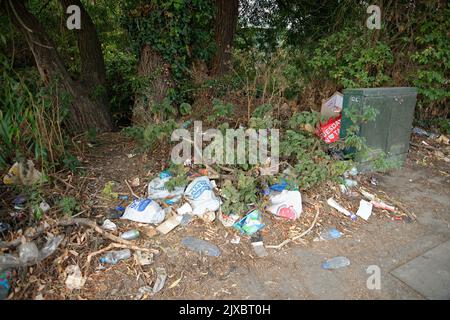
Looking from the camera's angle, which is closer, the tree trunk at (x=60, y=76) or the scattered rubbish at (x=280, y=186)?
the scattered rubbish at (x=280, y=186)

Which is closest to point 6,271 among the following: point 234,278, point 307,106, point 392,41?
point 234,278

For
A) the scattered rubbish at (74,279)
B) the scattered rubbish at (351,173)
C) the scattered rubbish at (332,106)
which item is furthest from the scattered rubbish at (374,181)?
the scattered rubbish at (74,279)

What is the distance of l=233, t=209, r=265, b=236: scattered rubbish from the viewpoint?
297cm

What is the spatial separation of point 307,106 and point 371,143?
4.11ft

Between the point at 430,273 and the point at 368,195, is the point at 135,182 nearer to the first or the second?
the point at 368,195

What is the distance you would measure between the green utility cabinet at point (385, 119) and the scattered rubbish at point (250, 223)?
5.12 feet

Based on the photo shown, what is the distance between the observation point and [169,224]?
2961mm

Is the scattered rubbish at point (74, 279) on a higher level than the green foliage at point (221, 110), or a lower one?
lower

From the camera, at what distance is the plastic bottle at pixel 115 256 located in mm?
2529

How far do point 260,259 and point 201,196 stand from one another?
878mm

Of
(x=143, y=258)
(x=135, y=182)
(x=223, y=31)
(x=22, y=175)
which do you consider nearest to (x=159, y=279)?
(x=143, y=258)

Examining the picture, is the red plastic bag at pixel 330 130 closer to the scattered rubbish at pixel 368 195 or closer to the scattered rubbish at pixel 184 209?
the scattered rubbish at pixel 368 195

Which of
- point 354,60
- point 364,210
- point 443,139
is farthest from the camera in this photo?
point 443,139
